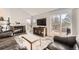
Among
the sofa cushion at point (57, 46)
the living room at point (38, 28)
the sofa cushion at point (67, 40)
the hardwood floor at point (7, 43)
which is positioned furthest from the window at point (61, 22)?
the hardwood floor at point (7, 43)

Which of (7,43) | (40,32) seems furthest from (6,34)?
(40,32)

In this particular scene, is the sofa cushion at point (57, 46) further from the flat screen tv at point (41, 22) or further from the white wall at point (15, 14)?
the white wall at point (15, 14)

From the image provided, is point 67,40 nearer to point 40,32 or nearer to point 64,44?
point 64,44

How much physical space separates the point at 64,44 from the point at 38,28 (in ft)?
1.77

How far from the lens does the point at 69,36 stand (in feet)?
6.50

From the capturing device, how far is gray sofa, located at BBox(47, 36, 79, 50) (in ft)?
6.44

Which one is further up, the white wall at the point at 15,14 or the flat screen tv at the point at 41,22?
the white wall at the point at 15,14

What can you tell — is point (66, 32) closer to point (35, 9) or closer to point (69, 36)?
point (69, 36)

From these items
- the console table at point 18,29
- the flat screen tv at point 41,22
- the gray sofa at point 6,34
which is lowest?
the gray sofa at point 6,34

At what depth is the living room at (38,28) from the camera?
196 centimetres

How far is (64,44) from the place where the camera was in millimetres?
1974
